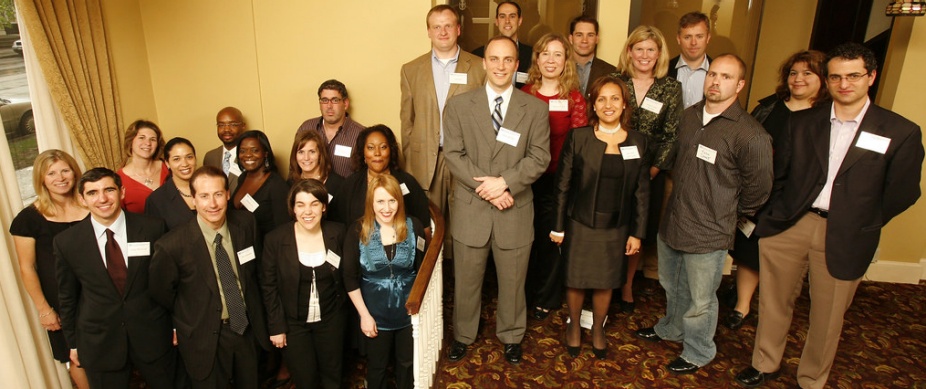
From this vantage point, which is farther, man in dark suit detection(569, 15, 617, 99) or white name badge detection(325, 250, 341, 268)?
man in dark suit detection(569, 15, 617, 99)

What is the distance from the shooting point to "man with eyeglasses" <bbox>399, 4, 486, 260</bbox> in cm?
365

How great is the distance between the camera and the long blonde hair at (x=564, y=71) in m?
3.19

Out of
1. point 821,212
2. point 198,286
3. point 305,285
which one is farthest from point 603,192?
point 198,286

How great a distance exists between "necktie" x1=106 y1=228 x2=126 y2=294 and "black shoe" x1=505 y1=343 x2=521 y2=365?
82.7 inches

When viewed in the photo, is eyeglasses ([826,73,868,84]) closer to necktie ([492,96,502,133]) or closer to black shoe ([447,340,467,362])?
necktie ([492,96,502,133])

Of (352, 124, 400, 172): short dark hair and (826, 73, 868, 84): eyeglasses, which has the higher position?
(826, 73, 868, 84): eyeglasses

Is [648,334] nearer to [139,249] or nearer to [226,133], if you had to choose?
[139,249]

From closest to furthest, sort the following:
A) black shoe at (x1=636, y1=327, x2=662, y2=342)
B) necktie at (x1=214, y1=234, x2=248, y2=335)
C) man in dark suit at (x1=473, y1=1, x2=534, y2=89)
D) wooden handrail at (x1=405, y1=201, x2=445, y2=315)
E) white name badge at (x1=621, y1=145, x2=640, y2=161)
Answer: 1. wooden handrail at (x1=405, y1=201, x2=445, y2=315)
2. necktie at (x1=214, y1=234, x2=248, y2=335)
3. white name badge at (x1=621, y1=145, x2=640, y2=161)
4. black shoe at (x1=636, y1=327, x2=662, y2=342)
5. man in dark suit at (x1=473, y1=1, x2=534, y2=89)

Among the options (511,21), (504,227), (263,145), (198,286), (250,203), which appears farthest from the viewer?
(511,21)

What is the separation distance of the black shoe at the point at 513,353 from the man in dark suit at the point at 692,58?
1920mm

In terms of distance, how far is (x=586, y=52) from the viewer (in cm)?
384

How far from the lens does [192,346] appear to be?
2828 mm

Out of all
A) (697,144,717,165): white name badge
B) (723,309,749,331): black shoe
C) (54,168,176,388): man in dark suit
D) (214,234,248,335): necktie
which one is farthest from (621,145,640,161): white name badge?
(54,168,176,388): man in dark suit

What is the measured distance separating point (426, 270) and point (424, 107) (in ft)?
4.84
